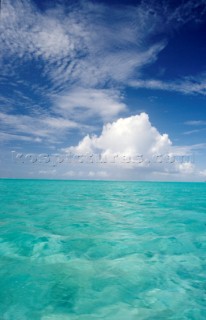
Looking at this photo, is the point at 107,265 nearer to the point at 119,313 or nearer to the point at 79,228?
the point at 119,313

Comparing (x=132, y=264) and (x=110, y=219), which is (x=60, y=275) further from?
(x=110, y=219)

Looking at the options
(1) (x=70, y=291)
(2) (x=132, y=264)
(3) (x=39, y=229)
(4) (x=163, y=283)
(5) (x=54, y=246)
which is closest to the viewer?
(1) (x=70, y=291)

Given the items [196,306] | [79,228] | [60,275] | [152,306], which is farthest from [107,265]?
[79,228]

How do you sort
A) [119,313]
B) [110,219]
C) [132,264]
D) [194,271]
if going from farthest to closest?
1. [110,219]
2. [132,264]
3. [194,271]
4. [119,313]

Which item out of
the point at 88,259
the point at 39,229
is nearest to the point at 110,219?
the point at 39,229

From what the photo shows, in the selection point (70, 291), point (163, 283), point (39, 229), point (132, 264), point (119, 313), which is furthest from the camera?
point (39, 229)

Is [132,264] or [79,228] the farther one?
[79,228]

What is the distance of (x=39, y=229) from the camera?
13.0 meters

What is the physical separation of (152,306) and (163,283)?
50.5 inches

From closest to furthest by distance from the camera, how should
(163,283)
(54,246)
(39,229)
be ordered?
(163,283)
(54,246)
(39,229)

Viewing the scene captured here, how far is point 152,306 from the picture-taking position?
5461 mm

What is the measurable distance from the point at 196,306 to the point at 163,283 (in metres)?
1.25

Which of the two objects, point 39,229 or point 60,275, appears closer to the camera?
point 60,275

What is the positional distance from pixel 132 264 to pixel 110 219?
8906mm
